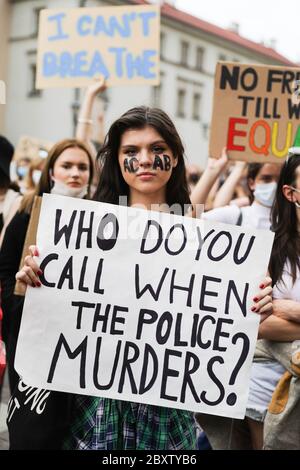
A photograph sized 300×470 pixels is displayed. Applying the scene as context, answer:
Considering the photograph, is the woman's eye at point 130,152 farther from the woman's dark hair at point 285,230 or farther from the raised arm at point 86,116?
the raised arm at point 86,116

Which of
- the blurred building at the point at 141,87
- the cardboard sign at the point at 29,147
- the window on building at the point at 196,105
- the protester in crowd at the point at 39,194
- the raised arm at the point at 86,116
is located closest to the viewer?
the protester in crowd at the point at 39,194

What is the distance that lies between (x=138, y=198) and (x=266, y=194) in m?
1.82

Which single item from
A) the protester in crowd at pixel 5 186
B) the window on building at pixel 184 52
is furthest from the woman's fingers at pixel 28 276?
the window on building at pixel 184 52

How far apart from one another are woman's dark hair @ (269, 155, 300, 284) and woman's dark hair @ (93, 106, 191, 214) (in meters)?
0.47

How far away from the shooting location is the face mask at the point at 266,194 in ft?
13.6

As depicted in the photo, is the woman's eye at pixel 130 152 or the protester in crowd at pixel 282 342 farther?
the protester in crowd at pixel 282 342

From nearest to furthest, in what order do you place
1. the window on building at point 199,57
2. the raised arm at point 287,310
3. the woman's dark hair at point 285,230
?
1. the raised arm at point 287,310
2. the woman's dark hair at point 285,230
3. the window on building at point 199,57

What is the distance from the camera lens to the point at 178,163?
8.61ft

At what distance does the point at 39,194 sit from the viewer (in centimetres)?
380

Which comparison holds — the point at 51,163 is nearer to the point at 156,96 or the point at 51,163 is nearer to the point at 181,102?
the point at 156,96

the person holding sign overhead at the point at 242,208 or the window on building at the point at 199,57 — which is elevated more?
the window on building at the point at 199,57

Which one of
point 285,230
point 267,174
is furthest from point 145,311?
point 267,174

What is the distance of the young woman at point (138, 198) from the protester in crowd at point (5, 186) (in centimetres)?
153
